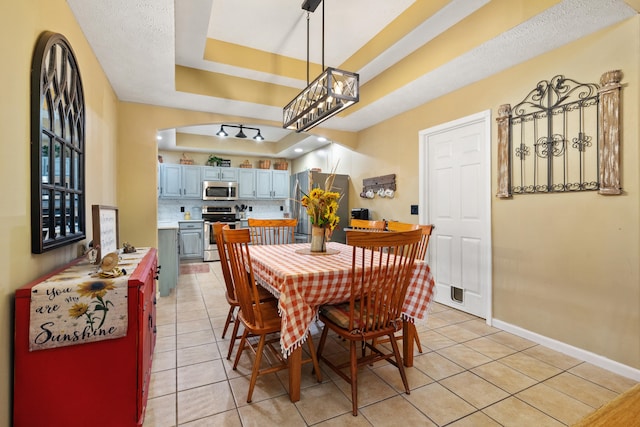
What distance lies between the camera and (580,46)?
2301 mm

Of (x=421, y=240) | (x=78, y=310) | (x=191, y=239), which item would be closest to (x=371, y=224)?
(x=421, y=240)

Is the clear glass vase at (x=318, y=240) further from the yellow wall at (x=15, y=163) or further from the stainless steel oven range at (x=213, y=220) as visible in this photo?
the stainless steel oven range at (x=213, y=220)

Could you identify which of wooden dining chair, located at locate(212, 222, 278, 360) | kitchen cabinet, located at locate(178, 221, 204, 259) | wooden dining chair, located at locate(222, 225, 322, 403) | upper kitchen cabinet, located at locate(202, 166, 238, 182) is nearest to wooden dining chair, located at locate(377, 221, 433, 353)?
wooden dining chair, located at locate(222, 225, 322, 403)

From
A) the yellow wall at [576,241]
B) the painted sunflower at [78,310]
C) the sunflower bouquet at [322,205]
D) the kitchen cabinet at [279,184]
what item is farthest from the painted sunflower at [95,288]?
the kitchen cabinet at [279,184]

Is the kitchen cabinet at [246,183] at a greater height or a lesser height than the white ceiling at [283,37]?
lesser

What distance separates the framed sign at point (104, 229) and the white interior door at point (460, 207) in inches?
128

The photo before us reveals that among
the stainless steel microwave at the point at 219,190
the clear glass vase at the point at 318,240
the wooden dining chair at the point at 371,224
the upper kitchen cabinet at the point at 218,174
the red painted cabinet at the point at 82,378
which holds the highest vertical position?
the upper kitchen cabinet at the point at 218,174

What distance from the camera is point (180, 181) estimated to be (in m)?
6.47

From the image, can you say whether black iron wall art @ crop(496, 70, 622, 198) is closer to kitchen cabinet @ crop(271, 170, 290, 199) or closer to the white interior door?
the white interior door

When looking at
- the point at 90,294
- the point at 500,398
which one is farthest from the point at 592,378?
the point at 90,294

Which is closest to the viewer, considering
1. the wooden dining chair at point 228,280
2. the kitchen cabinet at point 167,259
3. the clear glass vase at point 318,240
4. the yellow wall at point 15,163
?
the yellow wall at point 15,163

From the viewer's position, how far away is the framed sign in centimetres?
181

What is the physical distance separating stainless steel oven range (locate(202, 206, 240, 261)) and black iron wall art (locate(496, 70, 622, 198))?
5.06 m

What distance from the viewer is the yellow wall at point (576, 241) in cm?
205
